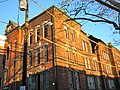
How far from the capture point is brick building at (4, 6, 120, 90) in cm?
2170

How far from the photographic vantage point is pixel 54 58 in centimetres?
2133

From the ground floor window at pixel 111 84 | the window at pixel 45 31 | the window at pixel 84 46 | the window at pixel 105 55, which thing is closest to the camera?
the window at pixel 45 31

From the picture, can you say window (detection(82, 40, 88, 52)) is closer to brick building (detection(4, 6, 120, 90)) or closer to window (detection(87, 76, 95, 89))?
brick building (detection(4, 6, 120, 90))

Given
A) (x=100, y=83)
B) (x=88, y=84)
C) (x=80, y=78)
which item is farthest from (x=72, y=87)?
(x=100, y=83)

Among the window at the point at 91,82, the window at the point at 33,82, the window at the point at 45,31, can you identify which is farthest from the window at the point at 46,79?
the window at the point at 91,82

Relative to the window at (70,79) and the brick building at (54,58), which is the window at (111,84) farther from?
the window at (70,79)

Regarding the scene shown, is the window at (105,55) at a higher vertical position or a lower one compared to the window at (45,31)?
lower

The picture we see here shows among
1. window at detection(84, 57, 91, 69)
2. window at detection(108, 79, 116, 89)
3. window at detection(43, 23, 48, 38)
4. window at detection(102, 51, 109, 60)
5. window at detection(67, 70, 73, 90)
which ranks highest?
window at detection(43, 23, 48, 38)

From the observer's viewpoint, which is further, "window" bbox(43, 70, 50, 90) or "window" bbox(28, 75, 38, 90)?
"window" bbox(28, 75, 38, 90)

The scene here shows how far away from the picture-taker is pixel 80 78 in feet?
82.8

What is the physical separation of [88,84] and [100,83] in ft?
16.8

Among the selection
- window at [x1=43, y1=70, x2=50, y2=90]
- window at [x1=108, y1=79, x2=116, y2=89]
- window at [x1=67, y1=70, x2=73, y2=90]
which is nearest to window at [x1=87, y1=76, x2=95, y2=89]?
window at [x1=67, y1=70, x2=73, y2=90]

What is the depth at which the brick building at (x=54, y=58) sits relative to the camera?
21.7 metres

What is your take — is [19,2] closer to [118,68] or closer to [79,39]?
[79,39]
